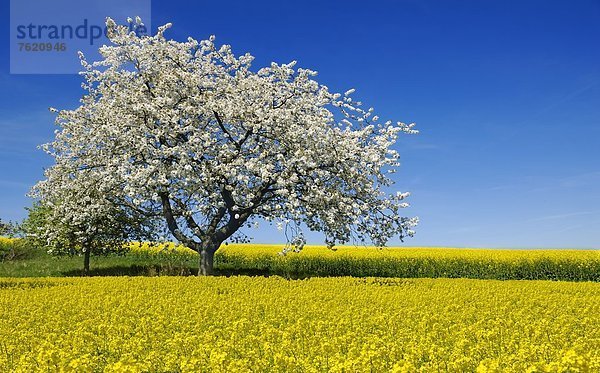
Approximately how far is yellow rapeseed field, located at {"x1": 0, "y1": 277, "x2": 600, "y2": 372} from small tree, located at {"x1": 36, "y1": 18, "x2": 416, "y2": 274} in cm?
842

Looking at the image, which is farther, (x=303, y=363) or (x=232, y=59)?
(x=232, y=59)

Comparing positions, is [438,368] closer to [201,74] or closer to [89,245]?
[201,74]

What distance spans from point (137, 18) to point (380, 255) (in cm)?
2062

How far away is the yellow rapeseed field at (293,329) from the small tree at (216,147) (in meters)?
8.42

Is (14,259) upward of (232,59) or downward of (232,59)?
downward

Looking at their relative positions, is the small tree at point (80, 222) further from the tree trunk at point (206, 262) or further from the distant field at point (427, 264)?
the tree trunk at point (206, 262)

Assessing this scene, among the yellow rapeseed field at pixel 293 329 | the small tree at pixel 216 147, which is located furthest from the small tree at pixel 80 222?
the yellow rapeseed field at pixel 293 329

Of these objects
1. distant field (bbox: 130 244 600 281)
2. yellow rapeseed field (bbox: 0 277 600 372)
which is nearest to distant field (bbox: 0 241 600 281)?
distant field (bbox: 130 244 600 281)

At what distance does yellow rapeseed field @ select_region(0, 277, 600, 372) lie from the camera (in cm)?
820

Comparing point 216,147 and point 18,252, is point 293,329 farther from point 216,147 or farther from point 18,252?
point 18,252

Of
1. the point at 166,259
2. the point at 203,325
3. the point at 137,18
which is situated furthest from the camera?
the point at 166,259

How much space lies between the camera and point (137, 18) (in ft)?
97.6

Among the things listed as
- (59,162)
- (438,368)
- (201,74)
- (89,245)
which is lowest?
(438,368)

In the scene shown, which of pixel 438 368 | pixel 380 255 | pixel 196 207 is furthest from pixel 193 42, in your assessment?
pixel 438 368
